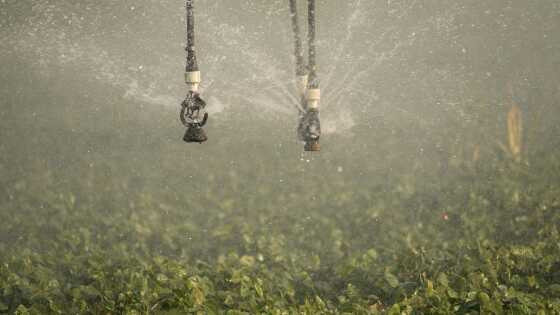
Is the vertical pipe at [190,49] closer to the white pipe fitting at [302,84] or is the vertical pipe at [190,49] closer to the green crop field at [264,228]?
the white pipe fitting at [302,84]

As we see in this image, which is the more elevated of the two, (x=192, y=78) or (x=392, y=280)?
(x=192, y=78)

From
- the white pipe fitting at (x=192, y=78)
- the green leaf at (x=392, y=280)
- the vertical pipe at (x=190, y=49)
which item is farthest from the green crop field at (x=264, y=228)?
the vertical pipe at (x=190, y=49)

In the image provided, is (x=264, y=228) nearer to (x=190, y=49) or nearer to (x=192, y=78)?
(x=192, y=78)

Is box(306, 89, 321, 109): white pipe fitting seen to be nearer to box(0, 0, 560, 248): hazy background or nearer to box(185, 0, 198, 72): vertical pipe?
box(185, 0, 198, 72): vertical pipe

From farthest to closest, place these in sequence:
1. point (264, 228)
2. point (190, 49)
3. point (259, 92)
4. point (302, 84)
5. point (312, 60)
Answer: point (259, 92) < point (264, 228) < point (302, 84) < point (312, 60) < point (190, 49)

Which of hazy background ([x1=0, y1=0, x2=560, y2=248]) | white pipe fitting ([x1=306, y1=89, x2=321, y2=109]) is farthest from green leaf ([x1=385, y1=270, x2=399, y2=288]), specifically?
hazy background ([x1=0, y1=0, x2=560, y2=248])

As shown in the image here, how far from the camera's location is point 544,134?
12.0 m

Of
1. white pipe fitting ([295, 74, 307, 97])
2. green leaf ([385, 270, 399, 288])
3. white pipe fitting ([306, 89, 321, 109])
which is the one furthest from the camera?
white pipe fitting ([295, 74, 307, 97])

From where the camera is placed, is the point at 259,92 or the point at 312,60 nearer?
the point at 312,60

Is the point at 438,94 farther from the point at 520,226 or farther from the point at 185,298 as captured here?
the point at 185,298

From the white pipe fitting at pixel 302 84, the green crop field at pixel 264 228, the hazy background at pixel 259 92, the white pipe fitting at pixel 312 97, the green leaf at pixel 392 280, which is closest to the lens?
the green crop field at pixel 264 228

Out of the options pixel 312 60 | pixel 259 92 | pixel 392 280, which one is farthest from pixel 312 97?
pixel 259 92

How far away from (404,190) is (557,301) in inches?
197

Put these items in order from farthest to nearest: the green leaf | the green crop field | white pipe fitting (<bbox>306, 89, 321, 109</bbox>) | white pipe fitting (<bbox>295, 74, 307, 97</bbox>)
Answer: white pipe fitting (<bbox>295, 74, 307, 97</bbox>), white pipe fitting (<bbox>306, 89, 321, 109</bbox>), the green leaf, the green crop field
